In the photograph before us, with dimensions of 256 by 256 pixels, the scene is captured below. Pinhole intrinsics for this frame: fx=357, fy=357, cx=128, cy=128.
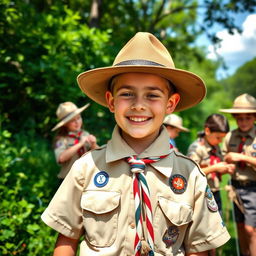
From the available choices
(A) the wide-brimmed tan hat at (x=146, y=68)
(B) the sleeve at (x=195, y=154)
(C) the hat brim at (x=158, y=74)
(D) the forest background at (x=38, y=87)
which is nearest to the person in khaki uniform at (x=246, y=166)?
(B) the sleeve at (x=195, y=154)

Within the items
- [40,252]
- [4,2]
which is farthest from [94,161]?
[4,2]

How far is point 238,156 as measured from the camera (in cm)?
425

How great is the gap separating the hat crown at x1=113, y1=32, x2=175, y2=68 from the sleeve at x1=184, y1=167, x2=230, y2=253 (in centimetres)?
73

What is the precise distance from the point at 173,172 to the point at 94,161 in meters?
0.47

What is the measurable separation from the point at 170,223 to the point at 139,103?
691 mm

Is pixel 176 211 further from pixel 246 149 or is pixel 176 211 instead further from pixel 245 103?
pixel 245 103

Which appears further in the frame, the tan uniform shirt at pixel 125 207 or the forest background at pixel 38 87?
the forest background at pixel 38 87

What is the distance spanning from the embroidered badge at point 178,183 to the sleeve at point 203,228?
0.25 feet

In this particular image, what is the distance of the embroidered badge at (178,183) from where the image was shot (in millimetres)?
2031

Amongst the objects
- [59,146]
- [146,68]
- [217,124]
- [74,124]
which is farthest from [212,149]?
[146,68]

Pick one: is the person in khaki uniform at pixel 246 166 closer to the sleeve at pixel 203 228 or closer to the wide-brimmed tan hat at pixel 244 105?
the wide-brimmed tan hat at pixel 244 105

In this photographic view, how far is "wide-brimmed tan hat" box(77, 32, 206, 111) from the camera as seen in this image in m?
1.99

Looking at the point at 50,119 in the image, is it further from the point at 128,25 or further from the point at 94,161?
the point at 128,25

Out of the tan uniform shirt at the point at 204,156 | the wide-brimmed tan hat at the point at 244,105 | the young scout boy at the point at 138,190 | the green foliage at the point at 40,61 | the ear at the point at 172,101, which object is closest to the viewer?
the young scout boy at the point at 138,190
